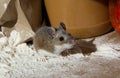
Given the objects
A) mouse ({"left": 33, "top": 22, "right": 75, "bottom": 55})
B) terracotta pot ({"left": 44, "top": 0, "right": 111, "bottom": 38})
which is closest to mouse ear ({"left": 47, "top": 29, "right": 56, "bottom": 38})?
mouse ({"left": 33, "top": 22, "right": 75, "bottom": 55})

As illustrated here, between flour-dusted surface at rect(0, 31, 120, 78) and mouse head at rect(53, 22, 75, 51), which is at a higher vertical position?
mouse head at rect(53, 22, 75, 51)

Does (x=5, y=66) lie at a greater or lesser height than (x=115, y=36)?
greater

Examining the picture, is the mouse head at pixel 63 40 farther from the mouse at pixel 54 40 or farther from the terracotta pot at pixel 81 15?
the terracotta pot at pixel 81 15

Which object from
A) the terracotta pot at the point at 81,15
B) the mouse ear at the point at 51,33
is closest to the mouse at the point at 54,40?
the mouse ear at the point at 51,33

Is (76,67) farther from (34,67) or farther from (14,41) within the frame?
(14,41)

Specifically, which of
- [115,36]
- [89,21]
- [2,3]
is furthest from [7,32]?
[115,36]

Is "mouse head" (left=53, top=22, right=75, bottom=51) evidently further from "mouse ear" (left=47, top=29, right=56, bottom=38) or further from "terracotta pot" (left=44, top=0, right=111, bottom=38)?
"terracotta pot" (left=44, top=0, right=111, bottom=38)
